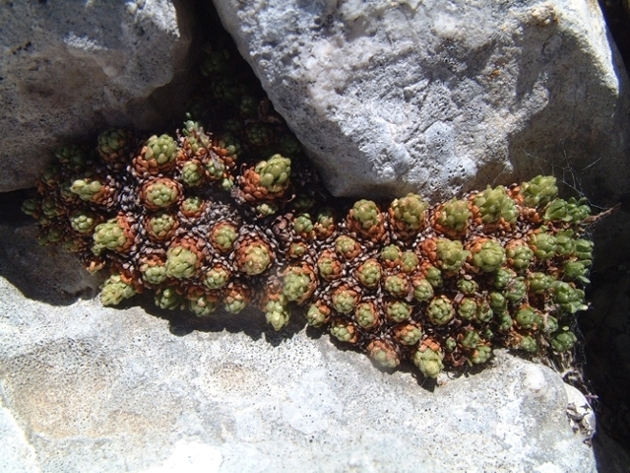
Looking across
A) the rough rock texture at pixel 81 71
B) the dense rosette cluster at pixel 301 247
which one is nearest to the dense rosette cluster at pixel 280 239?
the dense rosette cluster at pixel 301 247

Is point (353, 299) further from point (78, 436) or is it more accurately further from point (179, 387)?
point (78, 436)

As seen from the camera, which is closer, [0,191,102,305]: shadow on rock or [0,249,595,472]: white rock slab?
[0,249,595,472]: white rock slab

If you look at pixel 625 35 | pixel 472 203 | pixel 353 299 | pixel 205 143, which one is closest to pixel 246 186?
pixel 205 143

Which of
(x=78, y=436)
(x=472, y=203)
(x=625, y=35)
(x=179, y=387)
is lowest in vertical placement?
(x=78, y=436)

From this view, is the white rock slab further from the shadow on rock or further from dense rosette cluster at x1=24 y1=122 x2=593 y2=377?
dense rosette cluster at x1=24 y1=122 x2=593 y2=377

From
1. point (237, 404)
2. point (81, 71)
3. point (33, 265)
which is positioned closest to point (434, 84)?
point (81, 71)

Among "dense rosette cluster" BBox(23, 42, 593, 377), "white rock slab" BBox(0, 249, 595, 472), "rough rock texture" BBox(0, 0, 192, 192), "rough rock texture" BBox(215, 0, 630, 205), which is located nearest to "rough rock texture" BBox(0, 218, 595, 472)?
"white rock slab" BBox(0, 249, 595, 472)

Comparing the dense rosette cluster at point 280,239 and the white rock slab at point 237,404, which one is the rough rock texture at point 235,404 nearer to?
the white rock slab at point 237,404
